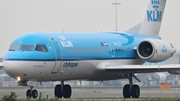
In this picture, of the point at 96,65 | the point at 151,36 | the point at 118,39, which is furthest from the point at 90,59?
the point at 151,36

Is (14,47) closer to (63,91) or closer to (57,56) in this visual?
(57,56)

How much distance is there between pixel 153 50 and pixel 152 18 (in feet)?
18.7

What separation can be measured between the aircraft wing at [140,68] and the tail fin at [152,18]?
20.4 ft

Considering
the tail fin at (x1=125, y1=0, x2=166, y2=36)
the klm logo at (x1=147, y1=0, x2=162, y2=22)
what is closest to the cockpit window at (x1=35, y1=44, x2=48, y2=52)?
the tail fin at (x1=125, y1=0, x2=166, y2=36)

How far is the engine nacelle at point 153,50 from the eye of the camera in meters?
48.5

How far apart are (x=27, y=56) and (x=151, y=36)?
13230mm

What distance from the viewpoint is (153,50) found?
48500 mm

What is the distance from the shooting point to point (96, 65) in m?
47.3

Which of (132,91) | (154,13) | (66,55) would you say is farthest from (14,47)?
(154,13)

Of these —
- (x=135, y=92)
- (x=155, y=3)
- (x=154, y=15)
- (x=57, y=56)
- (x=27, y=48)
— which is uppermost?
(x=155, y=3)

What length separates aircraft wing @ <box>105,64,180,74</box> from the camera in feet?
150

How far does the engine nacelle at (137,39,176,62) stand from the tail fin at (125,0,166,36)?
347 centimetres

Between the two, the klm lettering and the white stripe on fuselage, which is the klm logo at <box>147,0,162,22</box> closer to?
the klm lettering

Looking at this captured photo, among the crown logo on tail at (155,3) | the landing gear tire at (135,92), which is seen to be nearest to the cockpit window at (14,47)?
the landing gear tire at (135,92)
